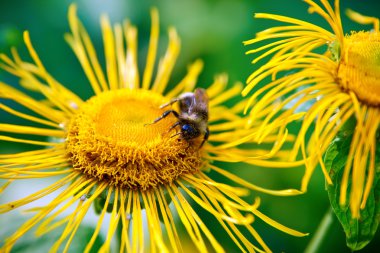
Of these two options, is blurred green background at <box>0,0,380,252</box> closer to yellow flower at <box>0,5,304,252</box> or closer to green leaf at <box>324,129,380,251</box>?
yellow flower at <box>0,5,304,252</box>

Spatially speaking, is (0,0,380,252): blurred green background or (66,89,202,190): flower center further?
(0,0,380,252): blurred green background

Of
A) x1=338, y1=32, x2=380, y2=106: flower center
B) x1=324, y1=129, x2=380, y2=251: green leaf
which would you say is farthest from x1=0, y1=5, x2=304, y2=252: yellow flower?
x1=338, y1=32, x2=380, y2=106: flower center

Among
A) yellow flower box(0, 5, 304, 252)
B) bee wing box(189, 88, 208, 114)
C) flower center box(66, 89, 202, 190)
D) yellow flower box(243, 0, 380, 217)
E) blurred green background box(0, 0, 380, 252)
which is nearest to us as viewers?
yellow flower box(243, 0, 380, 217)

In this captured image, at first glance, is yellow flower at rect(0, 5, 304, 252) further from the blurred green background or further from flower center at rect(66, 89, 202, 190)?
the blurred green background

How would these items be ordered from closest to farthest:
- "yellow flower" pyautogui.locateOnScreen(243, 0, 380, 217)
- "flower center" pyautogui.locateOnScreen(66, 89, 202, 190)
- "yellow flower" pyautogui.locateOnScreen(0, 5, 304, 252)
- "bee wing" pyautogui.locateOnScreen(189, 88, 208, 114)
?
"yellow flower" pyautogui.locateOnScreen(243, 0, 380, 217) → "yellow flower" pyautogui.locateOnScreen(0, 5, 304, 252) → "flower center" pyautogui.locateOnScreen(66, 89, 202, 190) → "bee wing" pyautogui.locateOnScreen(189, 88, 208, 114)

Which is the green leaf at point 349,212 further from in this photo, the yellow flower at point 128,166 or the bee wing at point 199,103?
the bee wing at point 199,103

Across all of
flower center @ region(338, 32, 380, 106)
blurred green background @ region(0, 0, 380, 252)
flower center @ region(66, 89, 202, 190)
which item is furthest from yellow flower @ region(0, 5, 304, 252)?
blurred green background @ region(0, 0, 380, 252)

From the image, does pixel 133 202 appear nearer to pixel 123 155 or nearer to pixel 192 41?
pixel 123 155

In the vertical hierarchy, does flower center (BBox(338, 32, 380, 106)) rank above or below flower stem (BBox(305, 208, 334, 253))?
above

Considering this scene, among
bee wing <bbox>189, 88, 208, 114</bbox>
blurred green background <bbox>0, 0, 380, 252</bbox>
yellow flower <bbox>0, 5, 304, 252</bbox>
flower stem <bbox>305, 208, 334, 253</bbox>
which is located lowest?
flower stem <bbox>305, 208, 334, 253</bbox>
